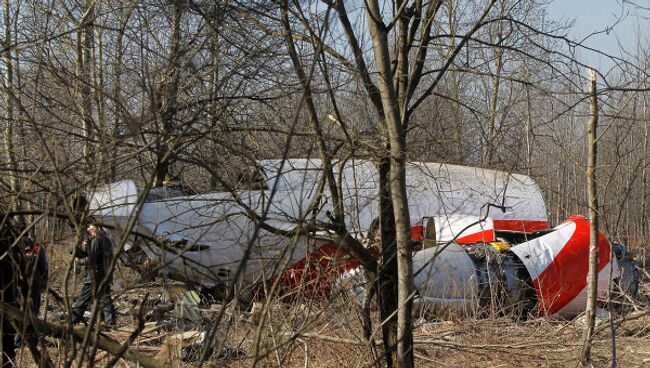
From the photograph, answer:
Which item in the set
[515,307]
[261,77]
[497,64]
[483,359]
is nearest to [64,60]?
[261,77]

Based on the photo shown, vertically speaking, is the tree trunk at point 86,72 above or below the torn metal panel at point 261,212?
above

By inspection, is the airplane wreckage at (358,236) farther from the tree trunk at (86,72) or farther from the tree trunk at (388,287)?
the tree trunk at (86,72)

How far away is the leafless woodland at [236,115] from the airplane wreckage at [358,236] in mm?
150

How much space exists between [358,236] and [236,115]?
1.40 meters

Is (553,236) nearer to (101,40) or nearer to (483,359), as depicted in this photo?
(483,359)

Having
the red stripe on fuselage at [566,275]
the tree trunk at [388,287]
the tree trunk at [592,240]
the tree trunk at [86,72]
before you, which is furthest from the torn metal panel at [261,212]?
the red stripe on fuselage at [566,275]

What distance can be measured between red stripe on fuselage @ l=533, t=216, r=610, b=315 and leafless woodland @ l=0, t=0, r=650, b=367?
13.6ft

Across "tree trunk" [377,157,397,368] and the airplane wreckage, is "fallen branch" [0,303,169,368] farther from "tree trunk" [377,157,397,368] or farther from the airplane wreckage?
"tree trunk" [377,157,397,368]

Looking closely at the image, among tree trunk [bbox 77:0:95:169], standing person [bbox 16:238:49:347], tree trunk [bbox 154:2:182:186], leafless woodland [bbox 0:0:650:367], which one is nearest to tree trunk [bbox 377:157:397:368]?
leafless woodland [bbox 0:0:650:367]

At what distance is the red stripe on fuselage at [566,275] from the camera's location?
9.45 metres

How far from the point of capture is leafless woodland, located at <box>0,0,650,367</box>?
9.91ft

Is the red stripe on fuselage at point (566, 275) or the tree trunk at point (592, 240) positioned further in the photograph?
the red stripe on fuselage at point (566, 275)

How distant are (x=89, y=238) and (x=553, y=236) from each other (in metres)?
8.46

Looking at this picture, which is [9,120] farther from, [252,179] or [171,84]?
[252,179]
